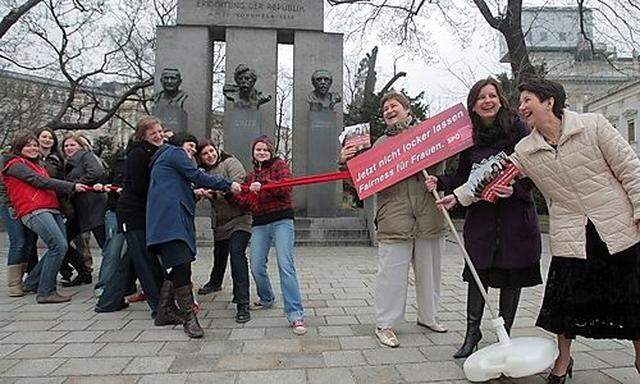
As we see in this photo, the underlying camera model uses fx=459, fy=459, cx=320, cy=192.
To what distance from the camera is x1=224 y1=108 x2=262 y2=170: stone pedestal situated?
12.7m

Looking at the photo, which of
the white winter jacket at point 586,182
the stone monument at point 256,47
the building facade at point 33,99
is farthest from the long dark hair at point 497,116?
the building facade at point 33,99

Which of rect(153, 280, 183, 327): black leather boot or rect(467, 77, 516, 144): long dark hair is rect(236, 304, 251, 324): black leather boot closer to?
rect(153, 280, 183, 327): black leather boot

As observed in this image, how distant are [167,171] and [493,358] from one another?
3093mm

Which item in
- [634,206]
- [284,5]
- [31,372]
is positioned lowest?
[31,372]

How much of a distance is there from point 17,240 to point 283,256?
3.69 m

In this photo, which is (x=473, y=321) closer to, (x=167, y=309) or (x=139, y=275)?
(x=167, y=309)

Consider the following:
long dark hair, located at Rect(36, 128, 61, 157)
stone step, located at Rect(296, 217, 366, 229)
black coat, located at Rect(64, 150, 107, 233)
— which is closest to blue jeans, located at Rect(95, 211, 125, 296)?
black coat, located at Rect(64, 150, 107, 233)

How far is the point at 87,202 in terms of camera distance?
615cm

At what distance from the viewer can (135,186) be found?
4.74m

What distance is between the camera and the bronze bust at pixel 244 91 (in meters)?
12.4

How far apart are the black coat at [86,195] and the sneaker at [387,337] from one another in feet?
13.5

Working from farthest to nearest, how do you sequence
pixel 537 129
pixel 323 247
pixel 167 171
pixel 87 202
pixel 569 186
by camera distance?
pixel 323 247 < pixel 87 202 < pixel 167 171 < pixel 537 129 < pixel 569 186

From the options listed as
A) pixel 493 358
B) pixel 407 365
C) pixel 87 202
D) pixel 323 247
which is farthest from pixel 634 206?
pixel 323 247

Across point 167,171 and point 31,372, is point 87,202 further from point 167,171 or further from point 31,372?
point 31,372
